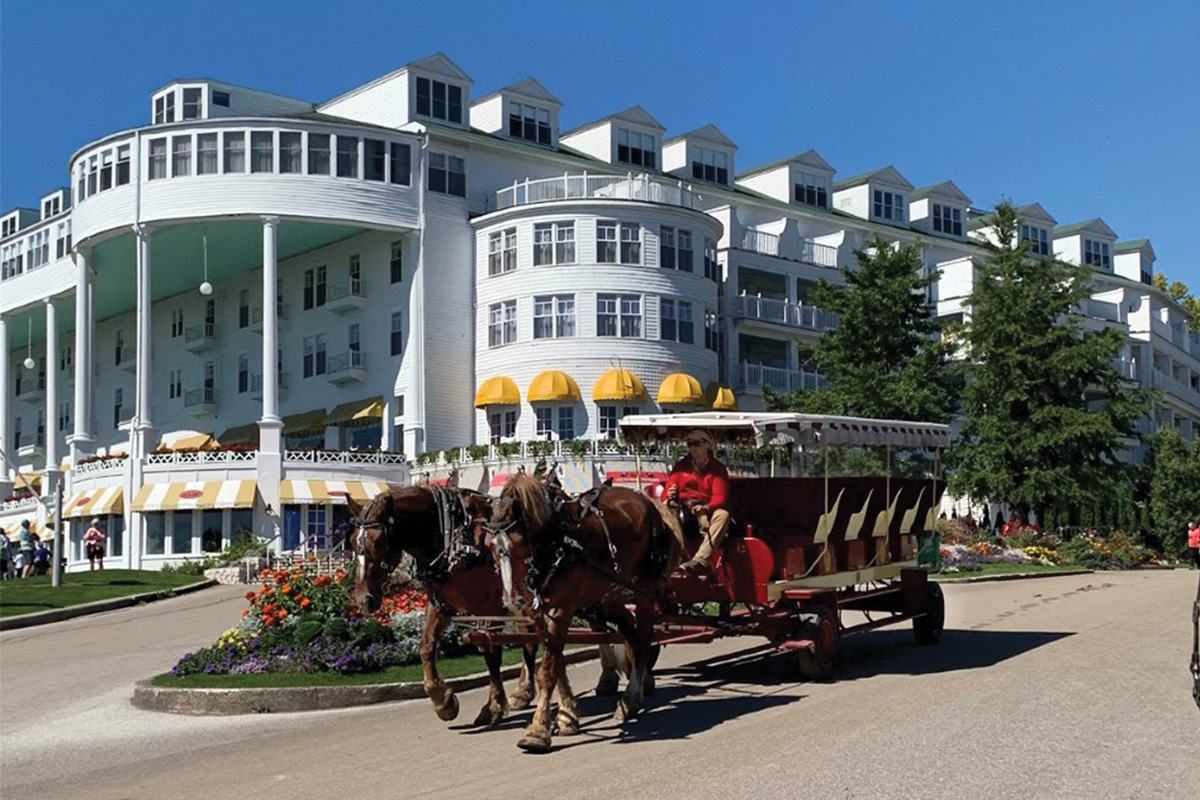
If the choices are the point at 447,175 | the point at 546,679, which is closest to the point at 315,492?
the point at 447,175

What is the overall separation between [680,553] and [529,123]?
47.3 m

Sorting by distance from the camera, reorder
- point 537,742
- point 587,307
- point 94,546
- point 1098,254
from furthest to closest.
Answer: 1. point 1098,254
2. point 587,307
3. point 94,546
4. point 537,742

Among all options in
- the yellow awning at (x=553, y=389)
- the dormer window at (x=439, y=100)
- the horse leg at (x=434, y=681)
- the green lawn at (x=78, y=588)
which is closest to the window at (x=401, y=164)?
the dormer window at (x=439, y=100)

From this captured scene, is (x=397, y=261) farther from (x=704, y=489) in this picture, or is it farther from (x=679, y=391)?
(x=704, y=489)

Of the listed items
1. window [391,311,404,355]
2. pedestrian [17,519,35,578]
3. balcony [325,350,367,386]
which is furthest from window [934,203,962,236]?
pedestrian [17,519,35,578]

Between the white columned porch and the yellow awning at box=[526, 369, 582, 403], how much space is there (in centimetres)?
931

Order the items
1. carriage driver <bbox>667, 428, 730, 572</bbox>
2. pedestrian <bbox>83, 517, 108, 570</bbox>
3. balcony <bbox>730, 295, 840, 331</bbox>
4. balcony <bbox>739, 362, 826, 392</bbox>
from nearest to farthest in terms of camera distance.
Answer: carriage driver <bbox>667, 428, 730, 572</bbox> < pedestrian <bbox>83, 517, 108, 570</bbox> < balcony <bbox>739, 362, 826, 392</bbox> < balcony <bbox>730, 295, 840, 331</bbox>

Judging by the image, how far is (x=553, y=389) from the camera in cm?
4959

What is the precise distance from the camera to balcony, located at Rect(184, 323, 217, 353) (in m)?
63.5

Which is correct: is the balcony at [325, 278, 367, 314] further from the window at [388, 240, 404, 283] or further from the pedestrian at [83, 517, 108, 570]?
the pedestrian at [83, 517, 108, 570]

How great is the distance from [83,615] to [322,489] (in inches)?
748

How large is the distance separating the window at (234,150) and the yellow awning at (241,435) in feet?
42.0

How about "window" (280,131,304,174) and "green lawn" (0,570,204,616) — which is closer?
"green lawn" (0,570,204,616)

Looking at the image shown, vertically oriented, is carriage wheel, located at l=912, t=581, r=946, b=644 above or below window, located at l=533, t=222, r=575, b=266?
below
